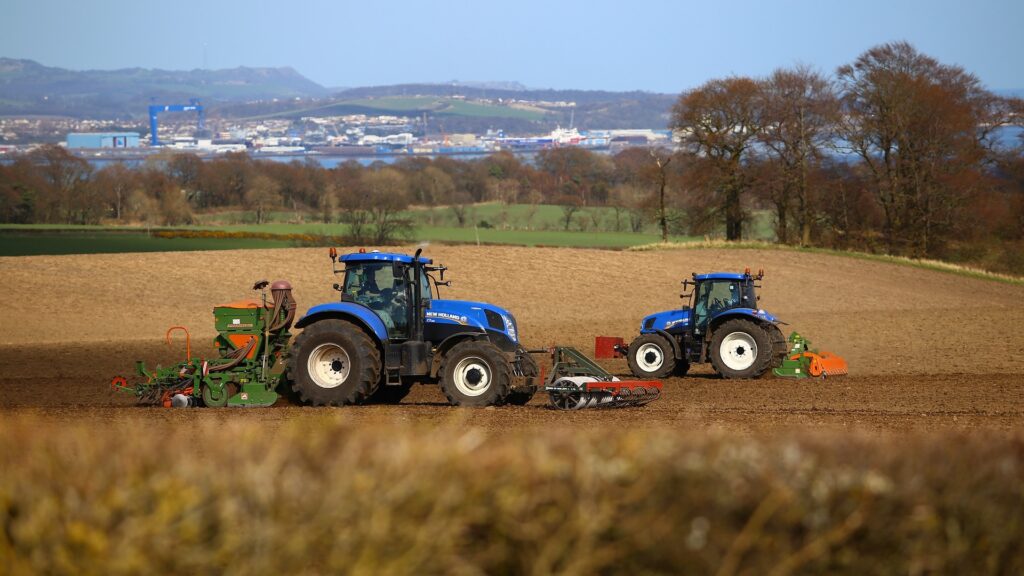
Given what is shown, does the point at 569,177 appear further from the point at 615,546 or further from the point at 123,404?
the point at 615,546

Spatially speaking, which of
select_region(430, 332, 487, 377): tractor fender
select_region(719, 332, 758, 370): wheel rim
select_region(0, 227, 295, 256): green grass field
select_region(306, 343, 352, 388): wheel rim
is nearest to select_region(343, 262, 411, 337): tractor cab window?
select_region(430, 332, 487, 377): tractor fender

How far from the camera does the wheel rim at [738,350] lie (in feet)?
61.0

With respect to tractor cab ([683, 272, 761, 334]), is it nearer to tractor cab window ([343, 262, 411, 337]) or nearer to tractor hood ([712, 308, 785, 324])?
tractor hood ([712, 308, 785, 324])

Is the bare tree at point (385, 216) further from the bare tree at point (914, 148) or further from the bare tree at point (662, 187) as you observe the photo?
the bare tree at point (914, 148)

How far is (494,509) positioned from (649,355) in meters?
15.3

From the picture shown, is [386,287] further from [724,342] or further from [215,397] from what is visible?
[724,342]

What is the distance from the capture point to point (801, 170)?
2125 inches

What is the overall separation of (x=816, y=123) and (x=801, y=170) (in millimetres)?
2596

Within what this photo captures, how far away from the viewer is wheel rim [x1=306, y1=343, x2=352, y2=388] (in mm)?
14242

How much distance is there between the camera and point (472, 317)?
14.7 m

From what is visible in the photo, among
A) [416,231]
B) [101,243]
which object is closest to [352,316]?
[101,243]

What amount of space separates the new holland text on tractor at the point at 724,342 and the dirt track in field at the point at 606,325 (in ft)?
1.58

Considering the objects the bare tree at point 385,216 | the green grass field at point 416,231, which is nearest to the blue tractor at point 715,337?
the bare tree at point 385,216

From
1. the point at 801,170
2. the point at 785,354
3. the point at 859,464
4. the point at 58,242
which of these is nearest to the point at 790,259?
the point at 801,170
